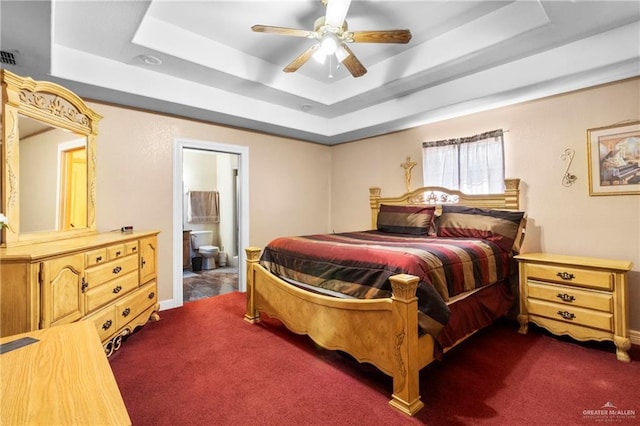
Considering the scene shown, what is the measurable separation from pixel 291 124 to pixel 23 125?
2.69 m

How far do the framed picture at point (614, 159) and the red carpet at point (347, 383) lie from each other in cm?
130

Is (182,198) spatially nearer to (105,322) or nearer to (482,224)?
(105,322)

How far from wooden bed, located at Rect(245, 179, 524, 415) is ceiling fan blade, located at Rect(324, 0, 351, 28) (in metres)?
1.69

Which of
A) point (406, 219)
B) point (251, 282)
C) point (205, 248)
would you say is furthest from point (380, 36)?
point (205, 248)

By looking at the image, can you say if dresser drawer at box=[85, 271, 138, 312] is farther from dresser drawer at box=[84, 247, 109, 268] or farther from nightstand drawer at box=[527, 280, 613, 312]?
nightstand drawer at box=[527, 280, 613, 312]

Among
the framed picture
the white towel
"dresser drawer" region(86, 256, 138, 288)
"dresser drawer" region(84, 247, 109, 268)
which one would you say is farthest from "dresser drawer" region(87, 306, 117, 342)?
the framed picture

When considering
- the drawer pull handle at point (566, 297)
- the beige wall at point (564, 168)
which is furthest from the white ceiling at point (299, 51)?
the drawer pull handle at point (566, 297)

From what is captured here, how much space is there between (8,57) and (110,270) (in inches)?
66.6

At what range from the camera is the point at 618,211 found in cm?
256

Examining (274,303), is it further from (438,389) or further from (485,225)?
(485,225)

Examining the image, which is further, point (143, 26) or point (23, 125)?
point (143, 26)

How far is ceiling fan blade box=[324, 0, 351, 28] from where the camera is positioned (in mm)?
1908

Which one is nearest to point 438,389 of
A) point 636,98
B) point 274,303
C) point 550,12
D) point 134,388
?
point 274,303

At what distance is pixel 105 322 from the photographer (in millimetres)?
2205
